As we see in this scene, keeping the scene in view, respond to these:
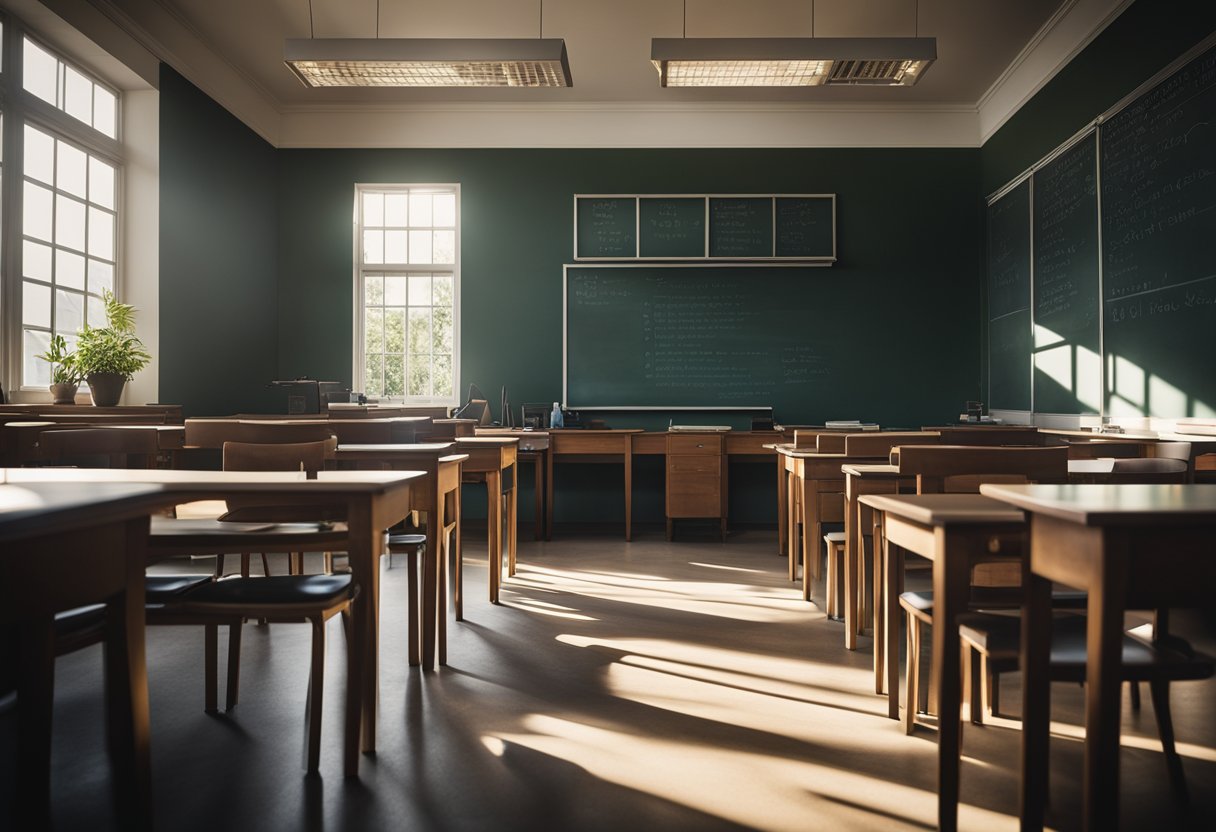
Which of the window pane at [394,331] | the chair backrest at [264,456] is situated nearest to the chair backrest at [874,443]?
the chair backrest at [264,456]

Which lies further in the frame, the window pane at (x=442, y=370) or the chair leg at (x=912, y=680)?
the window pane at (x=442, y=370)

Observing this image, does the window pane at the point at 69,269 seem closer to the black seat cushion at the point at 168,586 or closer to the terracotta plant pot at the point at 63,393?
the terracotta plant pot at the point at 63,393

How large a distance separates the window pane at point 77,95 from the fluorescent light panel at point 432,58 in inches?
52.0

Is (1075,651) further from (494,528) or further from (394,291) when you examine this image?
(394,291)

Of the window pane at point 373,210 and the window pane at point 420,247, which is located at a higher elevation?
the window pane at point 373,210

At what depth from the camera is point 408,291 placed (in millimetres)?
6113

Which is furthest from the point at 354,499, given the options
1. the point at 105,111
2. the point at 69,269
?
the point at 105,111

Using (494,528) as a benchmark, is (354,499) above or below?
above

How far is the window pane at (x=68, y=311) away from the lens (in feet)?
A: 13.7

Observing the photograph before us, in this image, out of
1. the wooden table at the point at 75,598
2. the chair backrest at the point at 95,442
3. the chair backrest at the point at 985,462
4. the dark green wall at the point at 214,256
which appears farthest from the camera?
the dark green wall at the point at 214,256

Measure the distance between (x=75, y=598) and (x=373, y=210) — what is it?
5491 millimetres

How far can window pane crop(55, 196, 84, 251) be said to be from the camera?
4215 millimetres

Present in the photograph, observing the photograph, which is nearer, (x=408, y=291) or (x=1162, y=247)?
(x=1162, y=247)

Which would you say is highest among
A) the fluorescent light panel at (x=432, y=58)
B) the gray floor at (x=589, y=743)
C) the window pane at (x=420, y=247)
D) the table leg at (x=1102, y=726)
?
the fluorescent light panel at (x=432, y=58)
